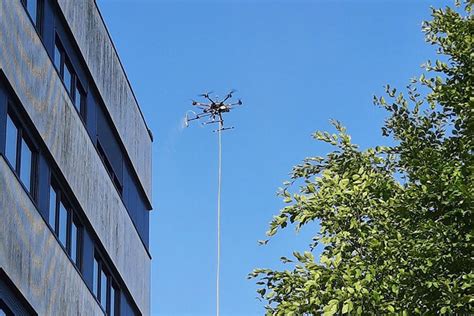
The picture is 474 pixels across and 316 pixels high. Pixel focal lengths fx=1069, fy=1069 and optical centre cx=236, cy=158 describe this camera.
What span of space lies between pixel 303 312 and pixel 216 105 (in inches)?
892

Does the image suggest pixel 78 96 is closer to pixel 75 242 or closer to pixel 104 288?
pixel 75 242

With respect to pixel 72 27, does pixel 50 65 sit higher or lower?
lower

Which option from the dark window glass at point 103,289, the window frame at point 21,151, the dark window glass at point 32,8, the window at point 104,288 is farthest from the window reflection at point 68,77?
the dark window glass at point 103,289

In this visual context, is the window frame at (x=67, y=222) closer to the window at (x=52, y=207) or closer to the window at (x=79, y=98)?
the window at (x=52, y=207)

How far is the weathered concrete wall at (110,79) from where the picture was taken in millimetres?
26594

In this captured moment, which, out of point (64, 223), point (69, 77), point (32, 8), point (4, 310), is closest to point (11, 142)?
point (4, 310)

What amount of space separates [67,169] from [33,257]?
3.73 m

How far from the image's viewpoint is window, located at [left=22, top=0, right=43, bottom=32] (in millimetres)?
22156

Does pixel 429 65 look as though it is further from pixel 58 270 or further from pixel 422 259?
pixel 58 270

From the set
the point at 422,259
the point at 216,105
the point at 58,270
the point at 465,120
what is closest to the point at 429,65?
the point at 465,120

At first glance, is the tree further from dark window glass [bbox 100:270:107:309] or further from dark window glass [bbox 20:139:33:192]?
dark window glass [bbox 100:270:107:309]

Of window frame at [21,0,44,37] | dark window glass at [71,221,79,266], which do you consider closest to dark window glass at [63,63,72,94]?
window frame at [21,0,44,37]

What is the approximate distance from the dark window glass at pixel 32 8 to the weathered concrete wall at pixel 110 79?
168 cm

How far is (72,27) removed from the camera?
84.2 feet
